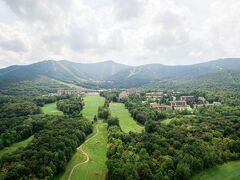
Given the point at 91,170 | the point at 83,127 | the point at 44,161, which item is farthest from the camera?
the point at 83,127

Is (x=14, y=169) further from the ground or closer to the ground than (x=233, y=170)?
further from the ground

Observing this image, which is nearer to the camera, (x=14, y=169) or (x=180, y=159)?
(x=14, y=169)

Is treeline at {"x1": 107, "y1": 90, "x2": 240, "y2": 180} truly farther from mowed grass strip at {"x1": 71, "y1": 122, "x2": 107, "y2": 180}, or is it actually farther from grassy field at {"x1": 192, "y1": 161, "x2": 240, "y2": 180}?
mowed grass strip at {"x1": 71, "y1": 122, "x2": 107, "y2": 180}

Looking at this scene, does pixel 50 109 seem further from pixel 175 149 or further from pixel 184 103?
pixel 175 149

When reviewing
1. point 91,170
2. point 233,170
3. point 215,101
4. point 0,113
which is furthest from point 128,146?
point 215,101

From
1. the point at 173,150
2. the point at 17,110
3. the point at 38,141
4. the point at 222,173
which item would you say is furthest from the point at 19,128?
the point at 222,173

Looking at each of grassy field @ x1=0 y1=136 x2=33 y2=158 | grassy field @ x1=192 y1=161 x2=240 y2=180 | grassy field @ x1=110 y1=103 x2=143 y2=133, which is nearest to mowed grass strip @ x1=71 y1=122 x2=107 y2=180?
grassy field @ x1=110 y1=103 x2=143 y2=133

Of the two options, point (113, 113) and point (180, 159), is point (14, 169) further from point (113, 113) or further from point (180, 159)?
point (113, 113)
